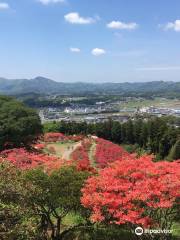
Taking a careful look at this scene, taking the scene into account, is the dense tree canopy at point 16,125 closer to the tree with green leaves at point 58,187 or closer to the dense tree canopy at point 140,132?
the dense tree canopy at point 140,132

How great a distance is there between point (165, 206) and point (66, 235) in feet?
20.9

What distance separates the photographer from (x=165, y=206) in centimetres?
1258

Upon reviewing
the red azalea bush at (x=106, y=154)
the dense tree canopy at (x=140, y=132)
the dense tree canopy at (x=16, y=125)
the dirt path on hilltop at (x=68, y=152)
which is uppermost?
the dense tree canopy at (x=16, y=125)

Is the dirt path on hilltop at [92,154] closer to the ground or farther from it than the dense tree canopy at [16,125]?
closer to the ground

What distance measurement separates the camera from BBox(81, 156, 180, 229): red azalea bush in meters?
12.9

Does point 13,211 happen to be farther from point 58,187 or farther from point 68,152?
point 68,152

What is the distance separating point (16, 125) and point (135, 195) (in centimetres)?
2907

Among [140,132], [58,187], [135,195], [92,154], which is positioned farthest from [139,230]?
[140,132]

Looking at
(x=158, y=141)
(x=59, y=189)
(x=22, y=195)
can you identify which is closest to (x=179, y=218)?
(x=59, y=189)

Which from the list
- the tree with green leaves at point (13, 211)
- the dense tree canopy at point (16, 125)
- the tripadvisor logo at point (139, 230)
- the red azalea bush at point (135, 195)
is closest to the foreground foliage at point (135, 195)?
the red azalea bush at point (135, 195)

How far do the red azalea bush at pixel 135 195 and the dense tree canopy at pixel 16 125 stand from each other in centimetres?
2628

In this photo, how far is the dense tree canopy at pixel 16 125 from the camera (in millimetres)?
40094

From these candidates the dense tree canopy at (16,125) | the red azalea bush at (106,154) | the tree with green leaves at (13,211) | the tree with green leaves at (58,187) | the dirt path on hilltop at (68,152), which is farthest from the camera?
the dense tree canopy at (16,125)

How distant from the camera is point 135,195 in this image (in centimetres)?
1307
